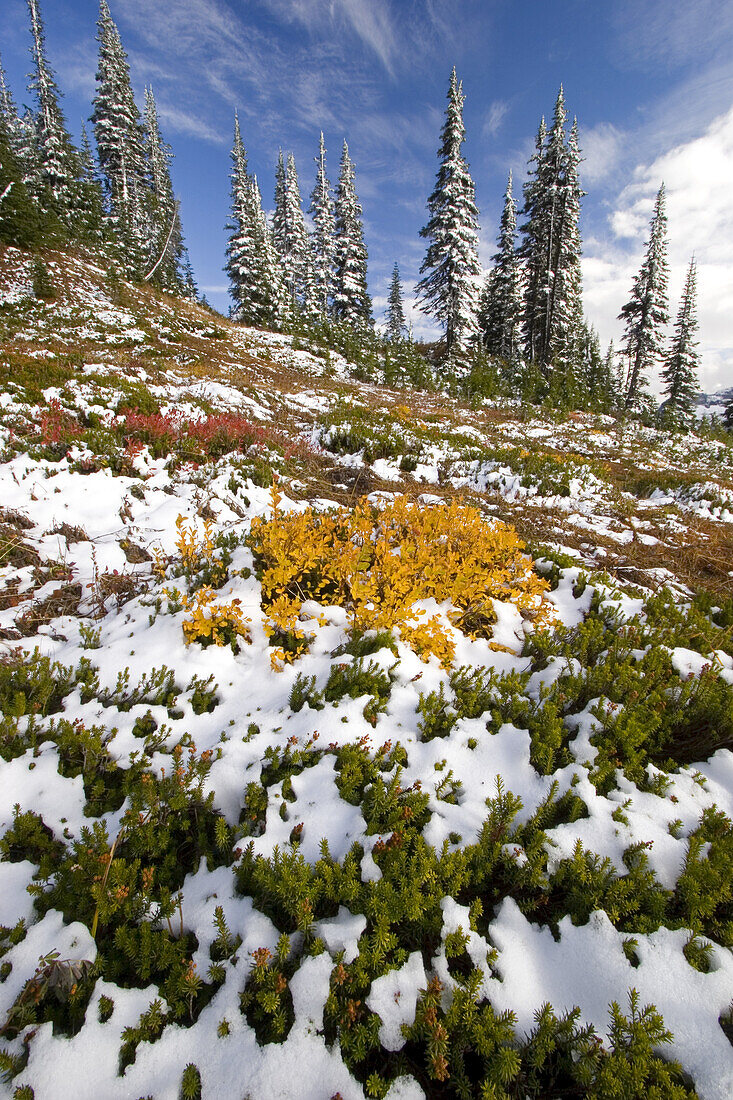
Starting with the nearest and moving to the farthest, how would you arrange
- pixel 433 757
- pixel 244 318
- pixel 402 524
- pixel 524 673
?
1. pixel 433 757
2. pixel 524 673
3. pixel 402 524
4. pixel 244 318

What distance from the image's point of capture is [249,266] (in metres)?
30.5

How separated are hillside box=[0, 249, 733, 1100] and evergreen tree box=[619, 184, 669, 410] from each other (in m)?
31.4

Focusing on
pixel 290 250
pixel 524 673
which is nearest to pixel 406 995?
pixel 524 673

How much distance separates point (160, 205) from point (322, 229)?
1422 cm

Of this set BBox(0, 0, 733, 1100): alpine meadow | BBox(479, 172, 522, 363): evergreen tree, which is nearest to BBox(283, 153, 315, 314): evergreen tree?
BBox(479, 172, 522, 363): evergreen tree

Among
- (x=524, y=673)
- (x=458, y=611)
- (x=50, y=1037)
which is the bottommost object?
(x=50, y=1037)

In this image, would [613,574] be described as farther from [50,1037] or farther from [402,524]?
[50,1037]

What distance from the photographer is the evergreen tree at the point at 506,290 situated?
112ft

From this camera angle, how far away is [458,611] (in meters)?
4.06

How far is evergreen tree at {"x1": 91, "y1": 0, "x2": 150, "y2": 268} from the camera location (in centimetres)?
3491

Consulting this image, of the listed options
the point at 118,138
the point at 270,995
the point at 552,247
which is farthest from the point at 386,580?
the point at 118,138

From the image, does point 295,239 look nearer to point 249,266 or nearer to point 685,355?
point 249,266

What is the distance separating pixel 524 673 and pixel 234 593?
281cm

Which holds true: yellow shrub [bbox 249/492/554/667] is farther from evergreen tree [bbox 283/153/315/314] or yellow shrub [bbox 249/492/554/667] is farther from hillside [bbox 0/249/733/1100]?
evergreen tree [bbox 283/153/315/314]
